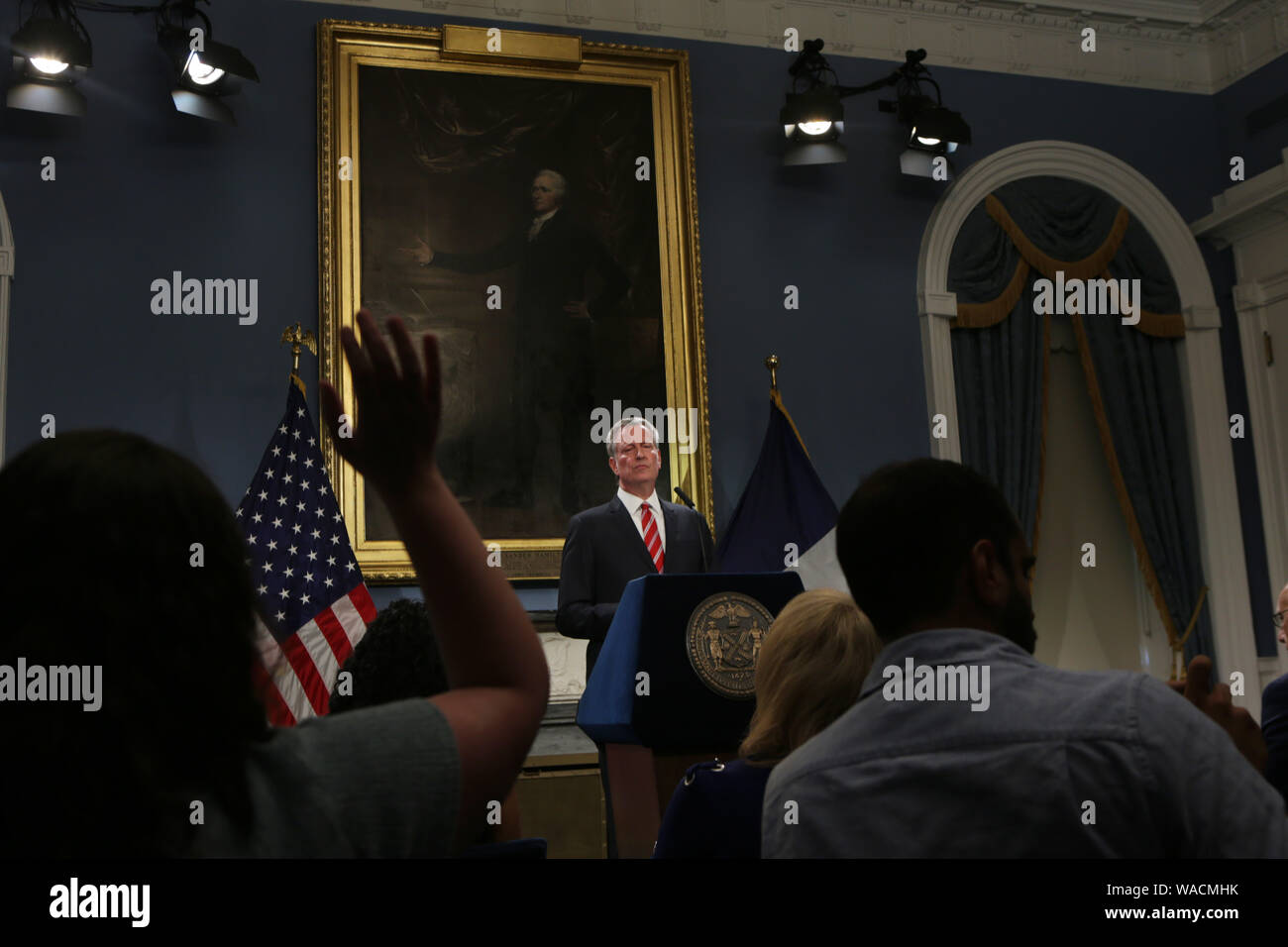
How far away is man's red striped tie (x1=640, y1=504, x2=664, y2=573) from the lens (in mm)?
4523

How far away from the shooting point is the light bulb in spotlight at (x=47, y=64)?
17.7ft

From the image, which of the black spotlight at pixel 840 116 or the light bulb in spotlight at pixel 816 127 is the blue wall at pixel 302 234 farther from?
the light bulb in spotlight at pixel 816 127

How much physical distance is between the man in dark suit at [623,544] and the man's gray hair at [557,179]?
216 cm

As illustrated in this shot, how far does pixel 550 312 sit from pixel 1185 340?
13.0ft

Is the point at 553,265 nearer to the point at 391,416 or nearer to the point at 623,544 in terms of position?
the point at 623,544

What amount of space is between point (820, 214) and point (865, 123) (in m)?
0.68

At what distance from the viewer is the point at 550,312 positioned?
6.36 metres

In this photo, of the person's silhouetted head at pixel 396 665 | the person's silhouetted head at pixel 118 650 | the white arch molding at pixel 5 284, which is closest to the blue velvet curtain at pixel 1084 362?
the white arch molding at pixel 5 284

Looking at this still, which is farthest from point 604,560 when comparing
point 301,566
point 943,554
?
point 943,554

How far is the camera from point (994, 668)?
51.7 inches

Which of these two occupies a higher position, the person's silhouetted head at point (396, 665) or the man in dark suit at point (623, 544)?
the man in dark suit at point (623, 544)

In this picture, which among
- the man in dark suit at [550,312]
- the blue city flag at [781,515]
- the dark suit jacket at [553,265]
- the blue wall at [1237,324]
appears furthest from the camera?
the blue wall at [1237,324]

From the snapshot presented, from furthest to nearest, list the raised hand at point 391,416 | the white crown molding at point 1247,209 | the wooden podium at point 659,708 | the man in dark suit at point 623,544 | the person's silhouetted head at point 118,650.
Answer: the white crown molding at point 1247,209 < the man in dark suit at point 623,544 < the wooden podium at point 659,708 < the raised hand at point 391,416 < the person's silhouetted head at point 118,650

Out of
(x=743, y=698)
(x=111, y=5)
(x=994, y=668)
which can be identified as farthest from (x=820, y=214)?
(x=994, y=668)
